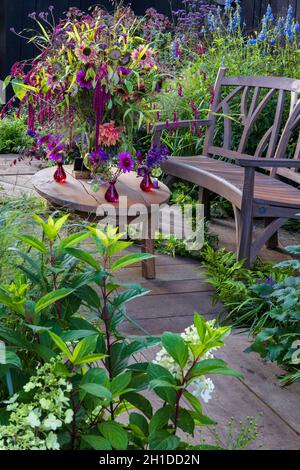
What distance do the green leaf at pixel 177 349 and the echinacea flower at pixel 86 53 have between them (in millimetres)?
2492

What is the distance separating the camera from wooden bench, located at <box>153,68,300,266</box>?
344 centimetres

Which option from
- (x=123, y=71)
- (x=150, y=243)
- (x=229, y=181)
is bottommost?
(x=150, y=243)

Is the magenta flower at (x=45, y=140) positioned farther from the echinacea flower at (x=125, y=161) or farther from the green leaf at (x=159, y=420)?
the green leaf at (x=159, y=420)

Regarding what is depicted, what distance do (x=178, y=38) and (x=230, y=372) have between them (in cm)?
654

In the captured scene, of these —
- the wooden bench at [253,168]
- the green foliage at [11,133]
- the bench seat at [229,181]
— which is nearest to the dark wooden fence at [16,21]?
the green foliage at [11,133]

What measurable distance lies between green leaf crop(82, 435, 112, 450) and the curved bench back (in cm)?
285

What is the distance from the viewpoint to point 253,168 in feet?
11.0

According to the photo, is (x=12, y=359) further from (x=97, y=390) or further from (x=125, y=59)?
(x=125, y=59)

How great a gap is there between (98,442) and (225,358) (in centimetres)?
158

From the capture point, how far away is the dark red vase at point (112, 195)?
3.43 metres

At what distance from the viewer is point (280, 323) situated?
9.45 feet

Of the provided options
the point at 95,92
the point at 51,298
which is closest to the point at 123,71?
the point at 95,92
